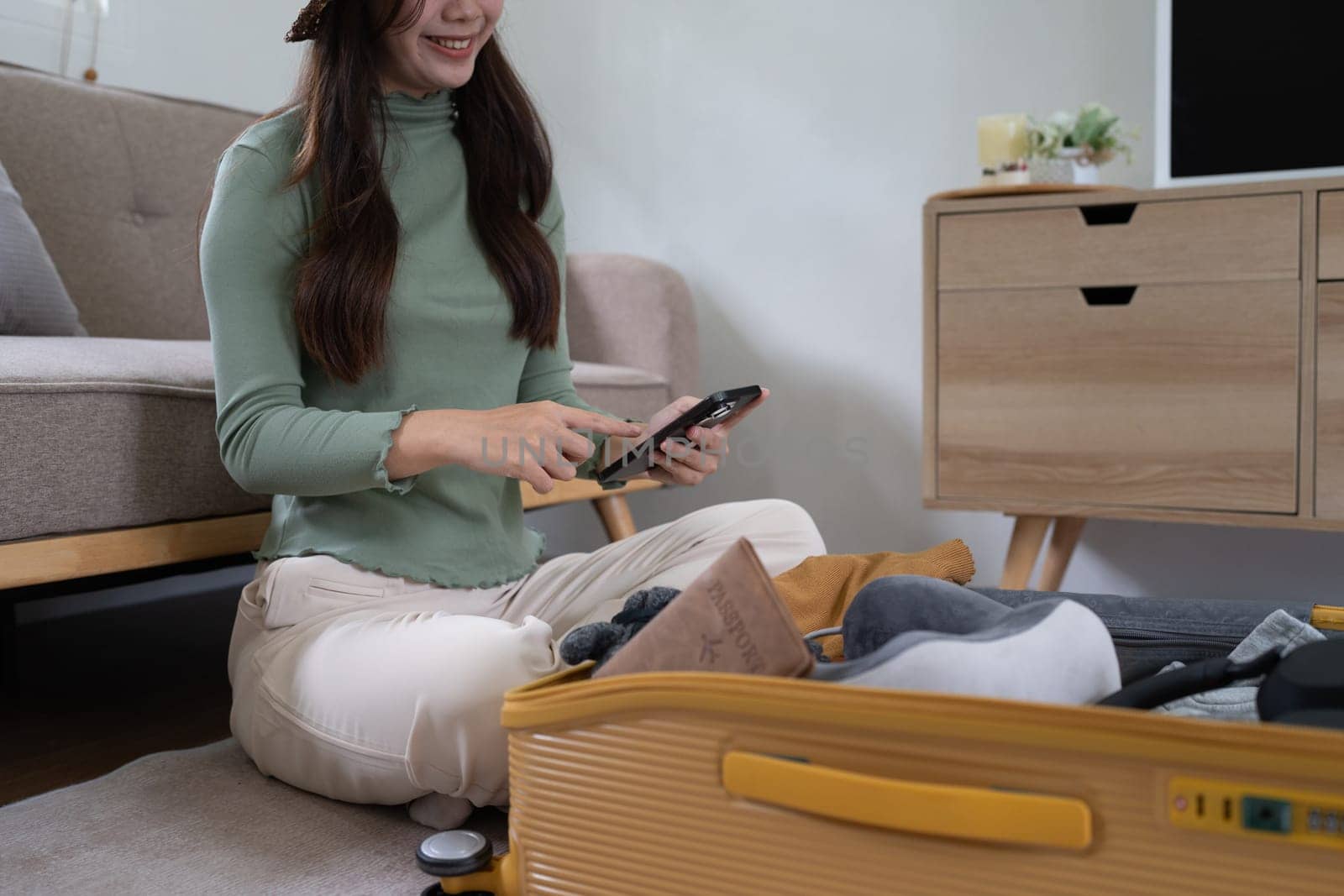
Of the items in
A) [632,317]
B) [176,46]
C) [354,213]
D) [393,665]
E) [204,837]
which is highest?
[176,46]

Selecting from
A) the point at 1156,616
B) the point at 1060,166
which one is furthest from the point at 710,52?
the point at 1156,616

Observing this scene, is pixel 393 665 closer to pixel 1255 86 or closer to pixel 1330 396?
pixel 1330 396

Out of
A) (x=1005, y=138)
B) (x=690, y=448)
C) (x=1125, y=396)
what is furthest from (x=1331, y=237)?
(x=690, y=448)

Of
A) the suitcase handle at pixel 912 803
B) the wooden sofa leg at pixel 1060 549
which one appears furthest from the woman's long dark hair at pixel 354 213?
the wooden sofa leg at pixel 1060 549

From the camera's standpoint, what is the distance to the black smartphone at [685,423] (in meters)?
0.96

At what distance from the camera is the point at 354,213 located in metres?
1.08

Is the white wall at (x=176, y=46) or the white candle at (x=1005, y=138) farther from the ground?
the white wall at (x=176, y=46)

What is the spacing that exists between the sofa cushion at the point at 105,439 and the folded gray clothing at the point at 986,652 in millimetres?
766

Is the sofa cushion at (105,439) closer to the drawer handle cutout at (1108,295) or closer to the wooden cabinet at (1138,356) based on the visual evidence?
the wooden cabinet at (1138,356)

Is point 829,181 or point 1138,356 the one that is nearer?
point 1138,356

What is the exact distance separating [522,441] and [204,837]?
0.41 metres

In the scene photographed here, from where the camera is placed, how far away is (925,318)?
5.73 feet

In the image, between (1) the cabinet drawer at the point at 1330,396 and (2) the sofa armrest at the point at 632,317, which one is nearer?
(1) the cabinet drawer at the point at 1330,396

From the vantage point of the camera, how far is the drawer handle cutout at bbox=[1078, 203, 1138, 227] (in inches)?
64.9
